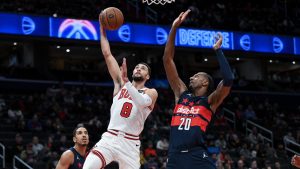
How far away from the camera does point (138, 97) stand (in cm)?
791

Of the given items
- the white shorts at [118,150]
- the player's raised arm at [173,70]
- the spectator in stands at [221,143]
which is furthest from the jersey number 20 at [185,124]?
the spectator in stands at [221,143]

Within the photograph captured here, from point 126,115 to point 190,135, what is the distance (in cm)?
138

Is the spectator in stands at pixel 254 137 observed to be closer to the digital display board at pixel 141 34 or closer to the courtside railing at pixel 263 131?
the courtside railing at pixel 263 131

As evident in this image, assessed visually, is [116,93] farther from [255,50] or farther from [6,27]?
[255,50]

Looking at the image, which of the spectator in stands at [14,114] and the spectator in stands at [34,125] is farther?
the spectator in stands at [14,114]

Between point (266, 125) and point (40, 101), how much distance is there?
10205mm

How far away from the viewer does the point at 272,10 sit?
33031mm

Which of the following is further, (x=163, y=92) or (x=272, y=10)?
(x=272, y=10)

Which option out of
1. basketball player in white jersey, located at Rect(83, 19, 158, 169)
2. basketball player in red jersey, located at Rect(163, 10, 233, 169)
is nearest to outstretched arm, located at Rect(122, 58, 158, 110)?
basketball player in white jersey, located at Rect(83, 19, 158, 169)

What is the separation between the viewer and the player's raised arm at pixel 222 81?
22.4 feet

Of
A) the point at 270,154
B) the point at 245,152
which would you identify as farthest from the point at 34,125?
A: the point at 270,154

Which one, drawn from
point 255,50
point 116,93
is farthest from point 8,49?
point 116,93

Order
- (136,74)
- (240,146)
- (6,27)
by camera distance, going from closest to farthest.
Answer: (136,74) → (240,146) → (6,27)

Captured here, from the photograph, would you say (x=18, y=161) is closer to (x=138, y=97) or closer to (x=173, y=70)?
(x=138, y=97)
